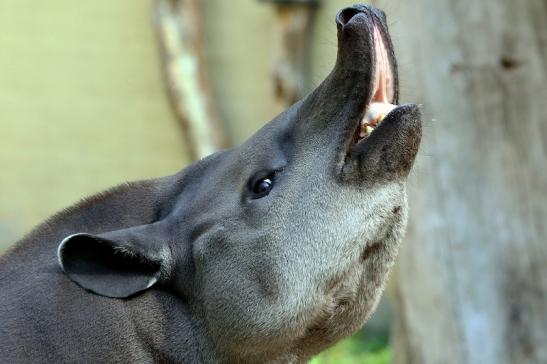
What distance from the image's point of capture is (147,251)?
3.47m

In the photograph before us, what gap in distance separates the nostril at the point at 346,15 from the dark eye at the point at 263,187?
57 centimetres

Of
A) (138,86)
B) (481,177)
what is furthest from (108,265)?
(138,86)

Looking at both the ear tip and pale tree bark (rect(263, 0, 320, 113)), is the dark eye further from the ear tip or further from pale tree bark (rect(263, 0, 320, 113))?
pale tree bark (rect(263, 0, 320, 113))

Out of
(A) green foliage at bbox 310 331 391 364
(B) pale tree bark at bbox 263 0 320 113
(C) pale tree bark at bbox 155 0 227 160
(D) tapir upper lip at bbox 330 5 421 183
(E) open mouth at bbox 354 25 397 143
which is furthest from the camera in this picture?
(C) pale tree bark at bbox 155 0 227 160

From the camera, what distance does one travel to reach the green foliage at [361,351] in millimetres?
8570

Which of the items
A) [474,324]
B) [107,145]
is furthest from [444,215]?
[107,145]

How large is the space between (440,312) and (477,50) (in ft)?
4.47

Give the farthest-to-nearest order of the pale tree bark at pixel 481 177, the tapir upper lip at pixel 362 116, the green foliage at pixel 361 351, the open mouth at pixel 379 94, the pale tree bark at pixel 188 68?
the pale tree bark at pixel 188 68, the green foliage at pixel 361 351, the pale tree bark at pixel 481 177, the open mouth at pixel 379 94, the tapir upper lip at pixel 362 116

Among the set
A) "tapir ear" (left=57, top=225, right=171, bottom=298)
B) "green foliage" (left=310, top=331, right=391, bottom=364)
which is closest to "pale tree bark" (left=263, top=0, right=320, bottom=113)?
"green foliage" (left=310, top=331, right=391, bottom=364)

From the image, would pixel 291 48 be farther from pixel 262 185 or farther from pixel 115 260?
pixel 115 260

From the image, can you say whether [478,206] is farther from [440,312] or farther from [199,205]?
[199,205]

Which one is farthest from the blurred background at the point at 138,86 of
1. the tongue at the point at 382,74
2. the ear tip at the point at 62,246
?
the ear tip at the point at 62,246

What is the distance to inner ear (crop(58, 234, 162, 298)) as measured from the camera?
3408 millimetres

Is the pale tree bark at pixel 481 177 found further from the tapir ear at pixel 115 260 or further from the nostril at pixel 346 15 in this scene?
the tapir ear at pixel 115 260
